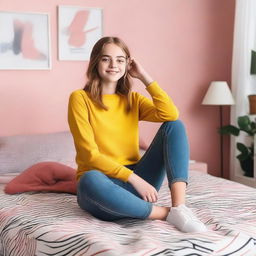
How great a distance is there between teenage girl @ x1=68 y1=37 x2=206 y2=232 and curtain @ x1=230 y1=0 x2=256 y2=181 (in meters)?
1.61

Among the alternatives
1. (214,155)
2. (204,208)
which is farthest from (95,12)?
(204,208)

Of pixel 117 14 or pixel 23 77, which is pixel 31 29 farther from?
pixel 117 14

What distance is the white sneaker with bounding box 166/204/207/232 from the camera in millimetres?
1875

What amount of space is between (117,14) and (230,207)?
187cm

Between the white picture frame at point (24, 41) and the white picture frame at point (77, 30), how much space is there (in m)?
0.10

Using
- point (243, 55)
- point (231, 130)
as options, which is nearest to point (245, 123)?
point (231, 130)

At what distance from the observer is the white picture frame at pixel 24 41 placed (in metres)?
3.32

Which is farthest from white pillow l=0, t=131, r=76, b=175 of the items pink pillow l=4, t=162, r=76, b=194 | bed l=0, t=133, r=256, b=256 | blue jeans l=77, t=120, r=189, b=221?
blue jeans l=77, t=120, r=189, b=221

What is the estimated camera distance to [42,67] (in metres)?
3.45

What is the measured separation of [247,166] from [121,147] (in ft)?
6.13

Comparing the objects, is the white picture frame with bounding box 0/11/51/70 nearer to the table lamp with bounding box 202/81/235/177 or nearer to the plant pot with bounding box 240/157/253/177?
the table lamp with bounding box 202/81/235/177

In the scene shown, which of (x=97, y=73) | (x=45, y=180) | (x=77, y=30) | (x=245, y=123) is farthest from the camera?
(x=245, y=123)

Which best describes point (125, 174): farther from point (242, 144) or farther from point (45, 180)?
point (242, 144)

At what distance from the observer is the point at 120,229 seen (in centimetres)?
192
